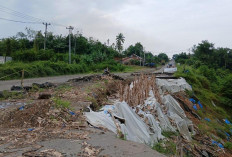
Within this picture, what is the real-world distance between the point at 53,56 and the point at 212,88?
19896mm

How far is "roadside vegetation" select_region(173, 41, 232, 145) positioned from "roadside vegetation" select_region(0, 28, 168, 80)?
12095mm

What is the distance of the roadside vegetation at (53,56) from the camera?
20016 mm

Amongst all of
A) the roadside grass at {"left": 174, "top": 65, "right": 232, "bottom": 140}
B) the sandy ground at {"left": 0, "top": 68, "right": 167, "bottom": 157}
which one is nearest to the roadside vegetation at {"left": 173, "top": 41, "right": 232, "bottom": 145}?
the roadside grass at {"left": 174, "top": 65, "right": 232, "bottom": 140}

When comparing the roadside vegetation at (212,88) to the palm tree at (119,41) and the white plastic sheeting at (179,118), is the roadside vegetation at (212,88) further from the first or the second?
the palm tree at (119,41)

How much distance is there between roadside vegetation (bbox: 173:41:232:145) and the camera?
41.6 feet

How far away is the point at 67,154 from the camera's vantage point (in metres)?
3.21

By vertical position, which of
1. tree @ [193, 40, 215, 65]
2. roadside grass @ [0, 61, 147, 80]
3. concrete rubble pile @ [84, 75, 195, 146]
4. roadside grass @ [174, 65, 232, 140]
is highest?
tree @ [193, 40, 215, 65]

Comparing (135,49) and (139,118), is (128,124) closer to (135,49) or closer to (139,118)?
(139,118)

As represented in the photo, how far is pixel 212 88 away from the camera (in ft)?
82.7

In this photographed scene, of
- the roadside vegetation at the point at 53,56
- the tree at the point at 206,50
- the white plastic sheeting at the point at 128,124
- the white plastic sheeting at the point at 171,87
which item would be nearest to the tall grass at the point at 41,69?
the roadside vegetation at the point at 53,56

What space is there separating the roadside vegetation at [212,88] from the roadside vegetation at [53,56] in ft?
39.7

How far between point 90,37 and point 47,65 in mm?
20878

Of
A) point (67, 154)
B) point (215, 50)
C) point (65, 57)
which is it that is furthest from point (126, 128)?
point (215, 50)

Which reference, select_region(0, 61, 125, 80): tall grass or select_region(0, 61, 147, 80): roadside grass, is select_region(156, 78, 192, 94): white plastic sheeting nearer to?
select_region(0, 61, 147, 80): roadside grass
